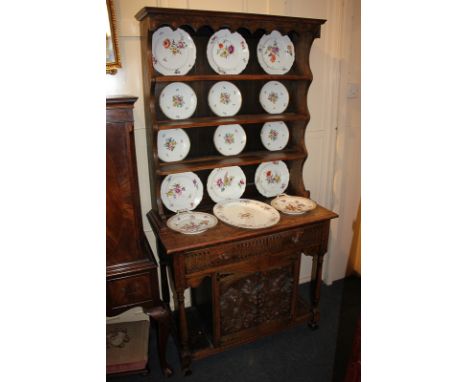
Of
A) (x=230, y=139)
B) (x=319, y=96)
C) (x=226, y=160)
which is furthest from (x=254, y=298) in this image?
(x=319, y=96)

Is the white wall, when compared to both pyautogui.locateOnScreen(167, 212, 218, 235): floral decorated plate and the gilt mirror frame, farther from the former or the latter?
pyautogui.locateOnScreen(167, 212, 218, 235): floral decorated plate

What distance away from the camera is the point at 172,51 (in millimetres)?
1805

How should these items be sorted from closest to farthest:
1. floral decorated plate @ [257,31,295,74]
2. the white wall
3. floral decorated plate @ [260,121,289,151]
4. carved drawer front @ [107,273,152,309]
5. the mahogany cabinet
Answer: carved drawer front @ [107,273,152,309] < the mahogany cabinet < the white wall < floral decorated plate @ [257,31,295,74] < floral decorated plate @ [260,121,289,151]

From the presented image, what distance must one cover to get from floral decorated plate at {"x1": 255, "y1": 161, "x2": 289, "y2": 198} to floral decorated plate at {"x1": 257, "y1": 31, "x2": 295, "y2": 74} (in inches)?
25.0

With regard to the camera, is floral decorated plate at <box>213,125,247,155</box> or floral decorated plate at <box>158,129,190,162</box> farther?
floral decorated plate at <box>213,125,247,155</box>

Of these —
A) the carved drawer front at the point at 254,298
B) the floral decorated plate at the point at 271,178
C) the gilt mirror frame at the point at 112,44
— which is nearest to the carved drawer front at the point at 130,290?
the carved drawer front at the point at 254,298

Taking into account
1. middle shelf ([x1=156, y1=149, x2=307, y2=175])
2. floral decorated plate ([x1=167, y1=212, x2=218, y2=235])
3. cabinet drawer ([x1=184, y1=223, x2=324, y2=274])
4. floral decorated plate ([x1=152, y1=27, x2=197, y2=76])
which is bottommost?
cabinet drawer ([x1=184, y1=223, x2=324, y2=274])

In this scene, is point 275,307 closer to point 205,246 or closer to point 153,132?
point 205,246

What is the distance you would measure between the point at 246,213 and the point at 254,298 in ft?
1.79

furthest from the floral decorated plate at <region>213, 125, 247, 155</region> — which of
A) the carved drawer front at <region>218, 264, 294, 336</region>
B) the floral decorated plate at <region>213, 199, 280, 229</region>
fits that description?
the carved drawer front at <region>218, 264, 294, 336</region>

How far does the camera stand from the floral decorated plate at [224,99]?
197 centimetres

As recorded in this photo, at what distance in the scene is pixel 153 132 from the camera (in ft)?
5.74

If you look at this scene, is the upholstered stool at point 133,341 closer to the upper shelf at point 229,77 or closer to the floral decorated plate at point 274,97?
the upper shelf at point 229,77

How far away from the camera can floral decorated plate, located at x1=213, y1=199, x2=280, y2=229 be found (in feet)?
6.09
